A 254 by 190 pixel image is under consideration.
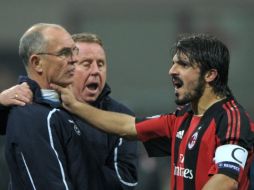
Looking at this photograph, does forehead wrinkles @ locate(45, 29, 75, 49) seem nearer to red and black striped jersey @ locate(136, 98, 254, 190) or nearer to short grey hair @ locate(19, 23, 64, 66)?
short grey hair @ locate(19, 23, 64, 66)

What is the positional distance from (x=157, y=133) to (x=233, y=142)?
800 millimetres

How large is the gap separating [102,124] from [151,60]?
1075 cm

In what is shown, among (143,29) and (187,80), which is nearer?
(187,80)

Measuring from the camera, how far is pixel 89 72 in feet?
19.8

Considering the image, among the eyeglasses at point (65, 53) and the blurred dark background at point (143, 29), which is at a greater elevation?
the eyeglasses at point (65, 53)

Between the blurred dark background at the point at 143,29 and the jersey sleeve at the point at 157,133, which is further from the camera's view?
the blurred dark background at the point at 143,29

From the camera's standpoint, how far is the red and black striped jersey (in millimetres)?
4852

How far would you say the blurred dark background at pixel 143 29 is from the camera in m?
15.3

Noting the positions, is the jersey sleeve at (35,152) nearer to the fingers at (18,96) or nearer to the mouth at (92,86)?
the fingers at (18,96)

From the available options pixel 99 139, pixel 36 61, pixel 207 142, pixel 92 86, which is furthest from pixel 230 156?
pixel 92 86

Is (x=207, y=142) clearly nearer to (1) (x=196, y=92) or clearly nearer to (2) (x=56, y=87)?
(1) (x=196, y=92)

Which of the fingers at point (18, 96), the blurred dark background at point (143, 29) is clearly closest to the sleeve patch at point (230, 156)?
the fingers at point (18, 96)

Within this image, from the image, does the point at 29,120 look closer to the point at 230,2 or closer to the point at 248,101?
the point at 248,101

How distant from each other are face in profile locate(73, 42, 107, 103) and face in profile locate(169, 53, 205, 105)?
89 cm
